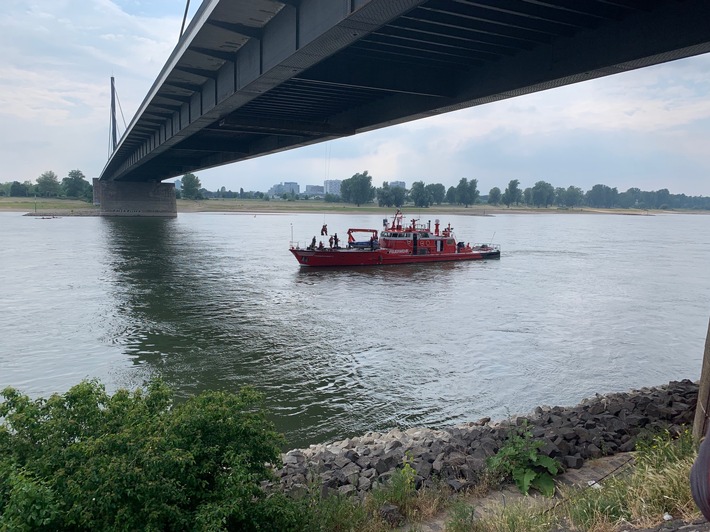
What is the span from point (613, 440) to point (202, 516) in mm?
6997

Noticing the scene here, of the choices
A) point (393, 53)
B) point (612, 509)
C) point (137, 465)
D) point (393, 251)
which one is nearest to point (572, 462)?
point (612, 509)

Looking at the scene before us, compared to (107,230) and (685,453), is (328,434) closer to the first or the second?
(685,453)

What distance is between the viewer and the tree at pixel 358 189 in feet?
559

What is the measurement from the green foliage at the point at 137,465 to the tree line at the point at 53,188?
466ft

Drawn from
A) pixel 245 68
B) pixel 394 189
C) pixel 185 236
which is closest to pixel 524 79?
pixel 245 68

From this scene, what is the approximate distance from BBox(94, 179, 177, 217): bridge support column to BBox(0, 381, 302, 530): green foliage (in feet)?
304

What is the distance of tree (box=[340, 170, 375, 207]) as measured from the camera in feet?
559

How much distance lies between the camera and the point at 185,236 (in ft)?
203

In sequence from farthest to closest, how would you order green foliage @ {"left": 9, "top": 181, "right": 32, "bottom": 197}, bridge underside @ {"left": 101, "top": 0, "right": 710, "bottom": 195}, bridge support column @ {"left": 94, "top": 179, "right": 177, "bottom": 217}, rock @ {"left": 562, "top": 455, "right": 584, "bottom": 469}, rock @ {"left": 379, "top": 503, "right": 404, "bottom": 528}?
green foliage @ {"left": 9, "top": 181, "right": 32, "bottom": 197}, bridge support column @ {"left": 94, "top": 179, "right": 177, "bottom": 217}, bridge underside @ {"left": 101, "top": 0, "right": 710, "bottom": 195}, rock @ {"left": 562, "top": 455, "right": 584, "bottom": 469}, rock @ {"left": 379, "top": 503, "right": 404, "bottom": 528}

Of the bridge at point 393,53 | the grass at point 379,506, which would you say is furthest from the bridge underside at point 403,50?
the grass at point 379,506

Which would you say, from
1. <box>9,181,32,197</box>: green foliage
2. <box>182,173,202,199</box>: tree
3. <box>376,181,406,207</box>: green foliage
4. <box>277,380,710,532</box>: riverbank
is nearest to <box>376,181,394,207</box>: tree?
<box>376,181,406,207</box>: green foliage

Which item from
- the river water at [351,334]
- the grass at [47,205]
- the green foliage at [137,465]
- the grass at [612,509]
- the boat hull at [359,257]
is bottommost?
the river water at [351,334]

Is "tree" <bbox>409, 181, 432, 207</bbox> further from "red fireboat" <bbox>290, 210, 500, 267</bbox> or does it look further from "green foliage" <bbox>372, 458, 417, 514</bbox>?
"green foliage" <bbox>372, 458, 417, 514</bbox>

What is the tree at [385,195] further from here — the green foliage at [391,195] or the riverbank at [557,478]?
the riverbank at [557,478]
